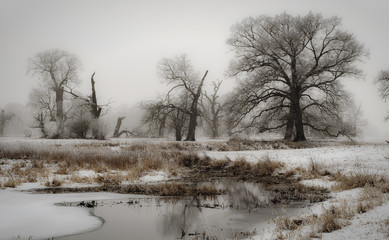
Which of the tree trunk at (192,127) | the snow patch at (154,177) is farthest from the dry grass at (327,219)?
the tree trunk at (192,127)

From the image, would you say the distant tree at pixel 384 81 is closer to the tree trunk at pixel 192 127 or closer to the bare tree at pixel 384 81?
the bare tree at pixel 384 81

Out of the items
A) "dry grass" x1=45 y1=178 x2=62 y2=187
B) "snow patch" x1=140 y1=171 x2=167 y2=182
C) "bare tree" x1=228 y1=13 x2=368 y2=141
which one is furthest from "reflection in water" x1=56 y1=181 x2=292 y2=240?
"bare tree" x1=228 y1=13 x2=368 y2=141

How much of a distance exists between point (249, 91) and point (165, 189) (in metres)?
18.0

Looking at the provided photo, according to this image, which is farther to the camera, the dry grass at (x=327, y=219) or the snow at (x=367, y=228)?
the dry grass at (x=327, y=219)

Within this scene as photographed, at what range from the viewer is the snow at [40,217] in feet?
16.9

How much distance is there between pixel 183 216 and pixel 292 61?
23.3 metres

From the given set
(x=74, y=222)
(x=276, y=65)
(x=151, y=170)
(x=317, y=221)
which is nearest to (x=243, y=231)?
(x=317, y=221)

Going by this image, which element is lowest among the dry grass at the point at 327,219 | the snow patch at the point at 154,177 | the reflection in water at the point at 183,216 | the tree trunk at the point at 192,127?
the reflection in water at the point at 183,216

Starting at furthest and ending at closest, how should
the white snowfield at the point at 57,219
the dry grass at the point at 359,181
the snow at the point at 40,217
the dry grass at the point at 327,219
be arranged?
1. the dry grass at the point at 359,181
2. the snow at the point at 40,217
3. the dry grass at the point at 327,219
4. the white snowfield at the point at 57,219

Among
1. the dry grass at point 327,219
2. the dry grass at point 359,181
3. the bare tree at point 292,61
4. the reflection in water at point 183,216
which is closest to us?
the dry grass at point 327,219

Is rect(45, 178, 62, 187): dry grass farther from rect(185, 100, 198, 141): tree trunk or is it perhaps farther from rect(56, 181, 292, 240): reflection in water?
rect(185, 100, 198, 141): tree trunk

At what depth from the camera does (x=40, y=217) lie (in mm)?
6016

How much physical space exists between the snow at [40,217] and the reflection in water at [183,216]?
350 millimetres

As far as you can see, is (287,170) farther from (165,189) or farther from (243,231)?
(243,231)
